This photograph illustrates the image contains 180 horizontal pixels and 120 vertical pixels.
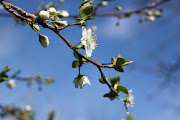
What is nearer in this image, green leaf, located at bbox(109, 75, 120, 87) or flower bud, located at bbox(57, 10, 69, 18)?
flower bud, located at bbox(57, 10, 69, 18)

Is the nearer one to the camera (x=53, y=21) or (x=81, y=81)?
(x=53, y=21)

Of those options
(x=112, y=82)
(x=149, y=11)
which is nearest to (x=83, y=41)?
(x=112, y=82)

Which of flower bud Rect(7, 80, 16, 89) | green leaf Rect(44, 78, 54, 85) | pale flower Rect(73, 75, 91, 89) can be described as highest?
green leaf Rect(44, 78, 54, 85)

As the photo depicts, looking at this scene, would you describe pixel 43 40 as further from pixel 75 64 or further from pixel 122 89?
pixel 122 89

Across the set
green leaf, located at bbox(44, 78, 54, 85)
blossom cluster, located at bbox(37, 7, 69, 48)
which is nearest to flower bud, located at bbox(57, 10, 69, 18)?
blossom cluster, located at bbox(37, 7, 69, 48)

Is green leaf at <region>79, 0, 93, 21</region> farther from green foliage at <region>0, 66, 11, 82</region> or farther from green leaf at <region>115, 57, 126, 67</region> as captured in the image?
green foliage at <region>0, 66, 11, 82</region>

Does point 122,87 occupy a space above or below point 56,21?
below

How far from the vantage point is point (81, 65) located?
76 centimetres

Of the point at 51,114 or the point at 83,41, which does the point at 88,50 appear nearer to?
the point at 83,41

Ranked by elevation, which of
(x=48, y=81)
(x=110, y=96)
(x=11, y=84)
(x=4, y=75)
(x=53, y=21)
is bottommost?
(x=110, y=96)

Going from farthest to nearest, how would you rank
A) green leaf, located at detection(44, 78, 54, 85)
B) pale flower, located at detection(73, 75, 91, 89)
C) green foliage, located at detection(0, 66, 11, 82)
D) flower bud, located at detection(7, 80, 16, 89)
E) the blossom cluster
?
green leaf, located at detection(44, 78, 54, 85) < flower bud, located at detection(7, 80, 16, 89) < green foliage, located at detection(0, 66, 11, 82) < pale flower, located at detection(73, 75, 91, 89) < the blossom cluster

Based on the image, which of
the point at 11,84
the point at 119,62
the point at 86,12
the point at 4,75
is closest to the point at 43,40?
the point at 86,12

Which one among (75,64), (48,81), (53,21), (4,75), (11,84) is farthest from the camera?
(48,81)

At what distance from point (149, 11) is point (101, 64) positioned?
2.04m
